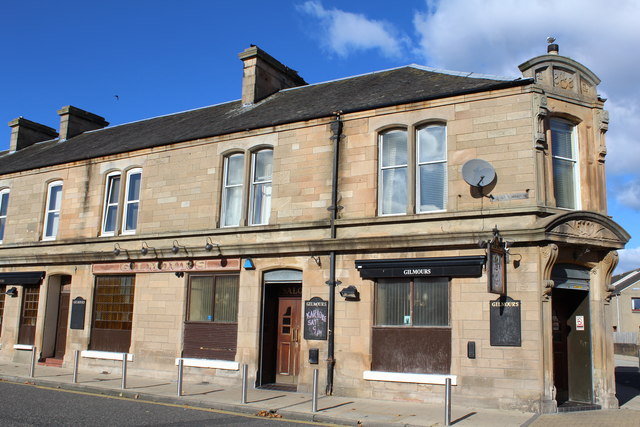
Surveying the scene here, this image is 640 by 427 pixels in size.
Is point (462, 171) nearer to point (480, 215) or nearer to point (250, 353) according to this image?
point (480, 215)

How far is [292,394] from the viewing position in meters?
14.0

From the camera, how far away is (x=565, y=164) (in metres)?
13.6

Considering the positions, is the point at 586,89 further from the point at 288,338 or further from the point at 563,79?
the point at 288,338

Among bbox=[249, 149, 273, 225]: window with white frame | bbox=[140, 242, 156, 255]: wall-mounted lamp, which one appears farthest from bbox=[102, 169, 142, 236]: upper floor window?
bbox=[249, 149, 273, 225]: window with white frame

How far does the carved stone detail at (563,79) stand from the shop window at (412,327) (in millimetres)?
5178

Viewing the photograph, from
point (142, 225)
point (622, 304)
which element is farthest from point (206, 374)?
point (622, 304)

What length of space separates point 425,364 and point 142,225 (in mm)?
9766

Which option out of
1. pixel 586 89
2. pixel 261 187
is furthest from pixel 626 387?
pixel 261 187

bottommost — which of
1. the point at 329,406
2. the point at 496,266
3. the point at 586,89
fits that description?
the point at 329,406

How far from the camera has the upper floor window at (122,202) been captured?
18.8 meters

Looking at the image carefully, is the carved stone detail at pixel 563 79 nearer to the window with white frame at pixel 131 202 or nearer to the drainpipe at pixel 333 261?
the drainpipe at pixel 333 261

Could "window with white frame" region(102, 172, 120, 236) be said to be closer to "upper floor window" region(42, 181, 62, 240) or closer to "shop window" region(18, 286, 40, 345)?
"upper floor window" region(42, 181, 62, 240)

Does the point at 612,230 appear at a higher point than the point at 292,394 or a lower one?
higher

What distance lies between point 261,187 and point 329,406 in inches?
262
